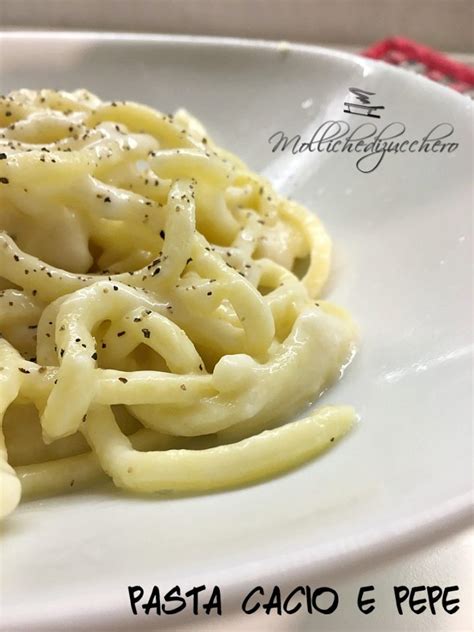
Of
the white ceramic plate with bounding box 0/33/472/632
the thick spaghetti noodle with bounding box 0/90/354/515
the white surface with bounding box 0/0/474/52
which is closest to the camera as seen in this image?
the white ceramic plate with bounding box 0/33/472/632

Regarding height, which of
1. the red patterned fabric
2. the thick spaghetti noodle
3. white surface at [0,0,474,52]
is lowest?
the thick spaghetti noodle

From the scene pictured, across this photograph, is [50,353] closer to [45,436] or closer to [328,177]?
[45,436]

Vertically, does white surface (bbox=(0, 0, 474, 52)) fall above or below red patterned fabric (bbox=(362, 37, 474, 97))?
above

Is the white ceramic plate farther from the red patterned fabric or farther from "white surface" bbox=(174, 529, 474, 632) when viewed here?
the red patterned fabric

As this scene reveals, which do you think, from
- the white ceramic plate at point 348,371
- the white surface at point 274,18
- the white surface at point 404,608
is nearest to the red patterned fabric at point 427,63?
the white ceramic plate at point 348,371

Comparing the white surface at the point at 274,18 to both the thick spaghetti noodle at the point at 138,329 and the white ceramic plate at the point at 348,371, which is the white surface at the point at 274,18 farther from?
the thick spaghetti noodle at the point at 138,329

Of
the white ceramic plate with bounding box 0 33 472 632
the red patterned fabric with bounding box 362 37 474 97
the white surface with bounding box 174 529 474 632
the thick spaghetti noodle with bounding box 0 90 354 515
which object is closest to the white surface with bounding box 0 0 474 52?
the red patterned fabric with bounding box 362 37 474 97

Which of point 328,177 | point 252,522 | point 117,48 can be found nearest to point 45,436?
point 252,522
